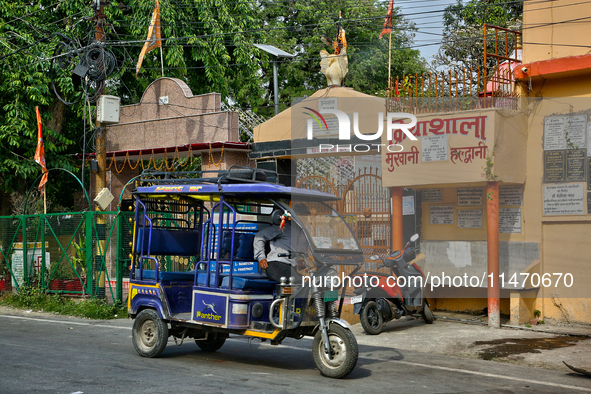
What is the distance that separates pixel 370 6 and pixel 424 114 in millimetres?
22638

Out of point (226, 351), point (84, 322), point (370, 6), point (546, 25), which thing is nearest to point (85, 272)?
point (84, 322)

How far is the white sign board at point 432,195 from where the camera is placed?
1275cm

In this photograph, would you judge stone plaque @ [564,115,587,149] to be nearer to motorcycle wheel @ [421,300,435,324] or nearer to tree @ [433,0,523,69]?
motorcycle wheel @ [421,300,435,324]

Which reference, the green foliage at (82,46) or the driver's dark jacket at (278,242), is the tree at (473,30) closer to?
the green foliage at (82,46)

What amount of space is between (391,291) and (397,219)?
2140 mm

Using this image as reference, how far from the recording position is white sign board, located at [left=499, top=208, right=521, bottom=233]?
38.2 feet

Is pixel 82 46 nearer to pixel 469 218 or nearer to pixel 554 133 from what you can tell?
pixel 469 218

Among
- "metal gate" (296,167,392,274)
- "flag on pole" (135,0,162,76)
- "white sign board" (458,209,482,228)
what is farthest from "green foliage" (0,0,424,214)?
"white sign board" (458,209,482,228)

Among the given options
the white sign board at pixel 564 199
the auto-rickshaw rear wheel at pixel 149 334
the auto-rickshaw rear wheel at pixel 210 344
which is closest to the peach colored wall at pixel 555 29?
the white sign board at pixel 564 199

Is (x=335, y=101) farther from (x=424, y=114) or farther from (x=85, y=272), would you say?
(x=85, y=272)

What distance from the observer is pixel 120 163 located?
20.3 meters

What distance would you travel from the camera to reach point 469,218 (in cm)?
1238

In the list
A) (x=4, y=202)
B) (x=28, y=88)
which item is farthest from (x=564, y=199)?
(x=4, y=202)

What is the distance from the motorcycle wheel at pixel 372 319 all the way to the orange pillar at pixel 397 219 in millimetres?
2094
